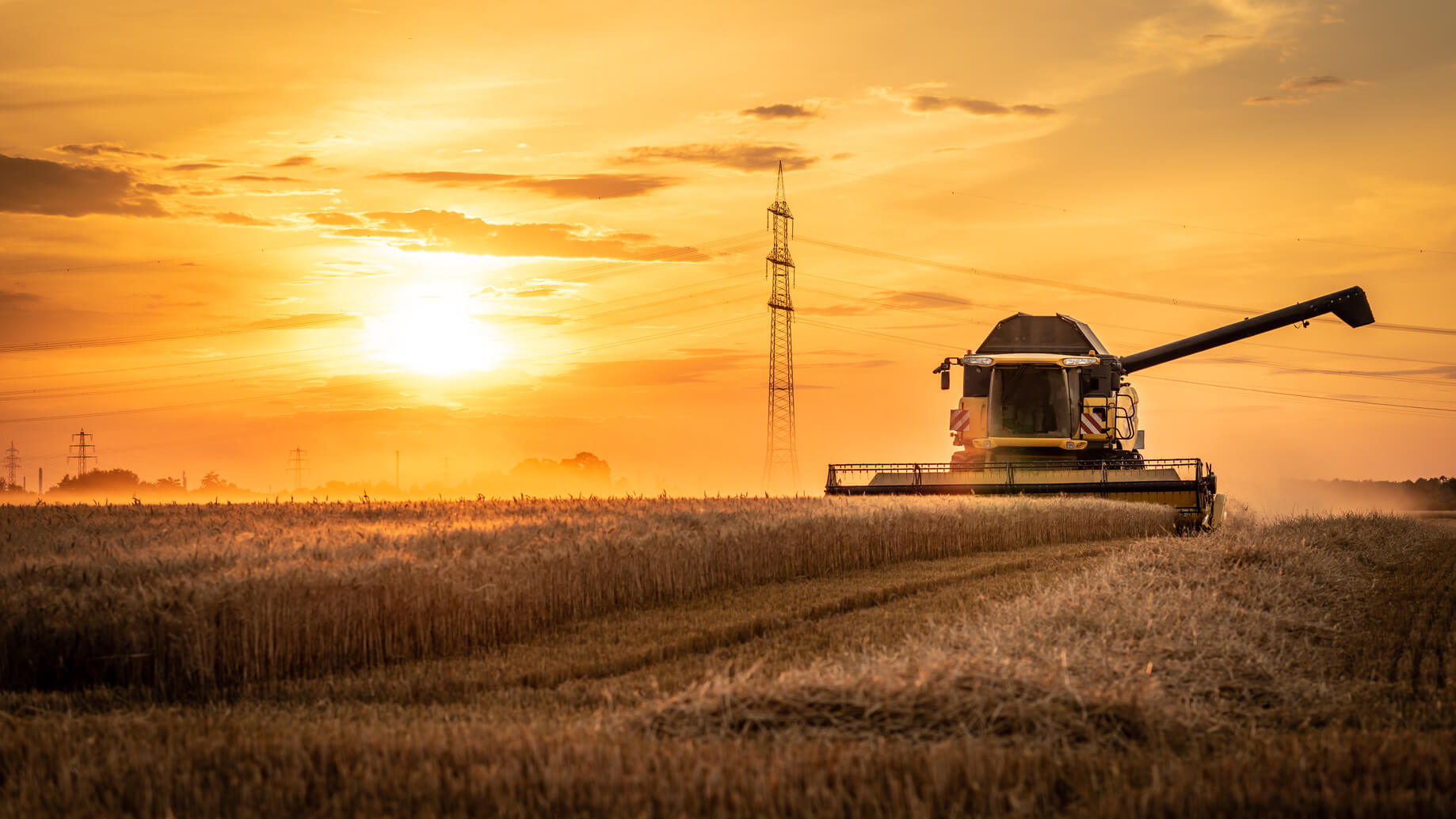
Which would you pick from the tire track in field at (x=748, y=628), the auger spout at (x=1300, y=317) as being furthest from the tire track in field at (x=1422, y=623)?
the auger spout at (x=1300, y=317)

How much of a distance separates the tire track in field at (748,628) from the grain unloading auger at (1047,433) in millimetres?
7625

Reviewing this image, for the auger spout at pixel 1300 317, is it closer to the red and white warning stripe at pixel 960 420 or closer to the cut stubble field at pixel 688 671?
the red and white warning stripe at pixel 960 420

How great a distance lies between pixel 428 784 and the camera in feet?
20.3

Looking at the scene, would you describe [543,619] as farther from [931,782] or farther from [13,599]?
[931,782]

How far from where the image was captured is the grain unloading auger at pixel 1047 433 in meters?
25.2

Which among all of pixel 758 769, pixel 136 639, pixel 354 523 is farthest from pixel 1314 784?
pixel 354 523

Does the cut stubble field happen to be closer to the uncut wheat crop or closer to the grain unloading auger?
the uncut wheat crop

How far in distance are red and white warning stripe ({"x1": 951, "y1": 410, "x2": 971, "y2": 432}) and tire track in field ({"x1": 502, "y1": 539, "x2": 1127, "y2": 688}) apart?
1003 centimetres

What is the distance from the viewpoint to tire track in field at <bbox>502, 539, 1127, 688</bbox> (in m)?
10.2

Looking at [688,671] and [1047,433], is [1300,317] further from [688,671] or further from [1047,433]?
[688,671]

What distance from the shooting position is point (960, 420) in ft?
92.5

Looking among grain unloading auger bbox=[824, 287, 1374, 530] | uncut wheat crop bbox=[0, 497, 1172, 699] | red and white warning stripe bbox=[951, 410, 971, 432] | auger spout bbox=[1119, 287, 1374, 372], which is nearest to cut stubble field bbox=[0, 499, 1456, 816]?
uncut wheat crop bbox=[0, 497, 1172, 699]

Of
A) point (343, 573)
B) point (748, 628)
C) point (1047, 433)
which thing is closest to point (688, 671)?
point (748, 628)

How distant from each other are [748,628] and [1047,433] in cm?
1701
